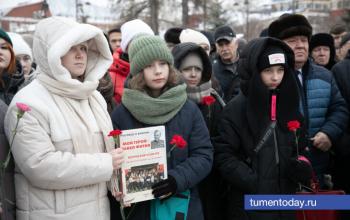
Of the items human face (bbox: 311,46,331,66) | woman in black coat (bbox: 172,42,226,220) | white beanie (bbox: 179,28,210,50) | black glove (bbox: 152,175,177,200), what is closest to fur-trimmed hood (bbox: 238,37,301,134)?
woman in black coat (bbox: 172,42,226,220)

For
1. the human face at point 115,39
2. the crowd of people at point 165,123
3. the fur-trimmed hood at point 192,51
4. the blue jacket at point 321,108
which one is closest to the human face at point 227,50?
the human face at point 115,39

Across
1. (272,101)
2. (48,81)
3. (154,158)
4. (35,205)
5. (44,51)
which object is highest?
(44,51)

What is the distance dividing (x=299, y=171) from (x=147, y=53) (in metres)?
1.51

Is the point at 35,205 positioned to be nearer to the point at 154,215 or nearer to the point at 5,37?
the point at 154,215

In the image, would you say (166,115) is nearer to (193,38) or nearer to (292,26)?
(292,26)

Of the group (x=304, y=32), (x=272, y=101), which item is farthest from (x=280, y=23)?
(x=272, y=101)

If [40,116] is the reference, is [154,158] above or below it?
below

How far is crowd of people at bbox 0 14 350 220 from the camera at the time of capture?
242cm

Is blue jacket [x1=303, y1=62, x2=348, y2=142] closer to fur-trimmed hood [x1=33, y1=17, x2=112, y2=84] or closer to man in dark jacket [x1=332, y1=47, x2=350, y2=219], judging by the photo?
man in dark jacket [x1=332, y1=47, x2=350, y2=219]

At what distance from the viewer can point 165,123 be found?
2.95 metres

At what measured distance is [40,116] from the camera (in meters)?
2.40

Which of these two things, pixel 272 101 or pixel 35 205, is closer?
pixel 35 205

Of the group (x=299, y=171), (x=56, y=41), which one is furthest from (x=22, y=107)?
(x=299, y=171)

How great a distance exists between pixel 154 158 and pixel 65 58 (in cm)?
89
